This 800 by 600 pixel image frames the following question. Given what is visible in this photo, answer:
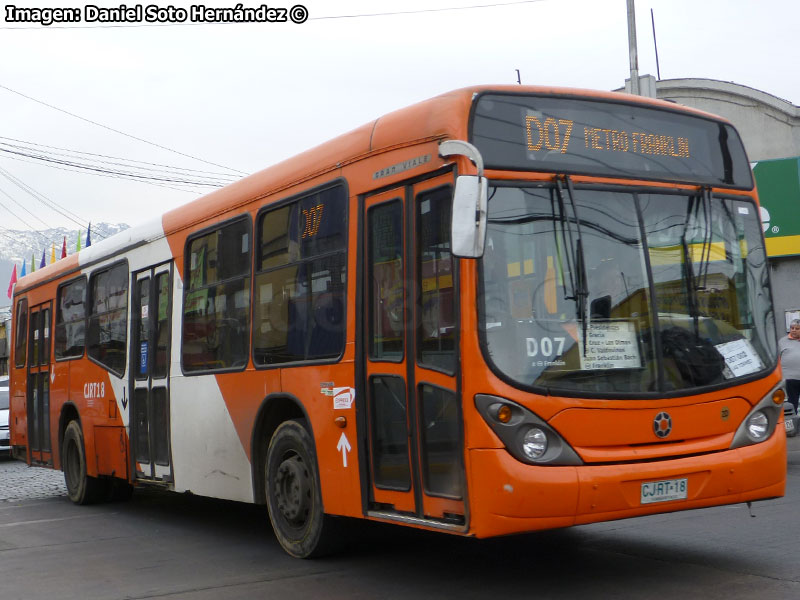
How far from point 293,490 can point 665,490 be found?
2.99 metres

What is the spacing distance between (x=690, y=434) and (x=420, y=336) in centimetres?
173

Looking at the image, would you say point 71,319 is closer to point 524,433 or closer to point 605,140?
point 605,140

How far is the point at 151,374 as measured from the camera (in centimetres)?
1069

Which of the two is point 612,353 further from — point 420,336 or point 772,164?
point 772,164

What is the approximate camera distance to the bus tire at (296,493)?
769 cm

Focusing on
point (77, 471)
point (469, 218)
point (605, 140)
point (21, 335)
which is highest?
point (605, 140)

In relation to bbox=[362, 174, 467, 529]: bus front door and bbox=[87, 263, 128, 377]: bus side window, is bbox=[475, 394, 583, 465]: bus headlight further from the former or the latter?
bbox=[87, 263, 128, 377]: bus side window

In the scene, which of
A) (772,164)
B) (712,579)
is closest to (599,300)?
(712,579)

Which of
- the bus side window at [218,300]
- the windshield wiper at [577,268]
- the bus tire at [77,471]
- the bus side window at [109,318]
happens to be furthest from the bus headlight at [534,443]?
the bus tire at [77,471]

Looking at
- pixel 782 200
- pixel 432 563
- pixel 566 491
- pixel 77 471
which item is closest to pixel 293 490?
pixel 432 563

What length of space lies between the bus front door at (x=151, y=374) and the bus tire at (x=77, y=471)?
1907 mm

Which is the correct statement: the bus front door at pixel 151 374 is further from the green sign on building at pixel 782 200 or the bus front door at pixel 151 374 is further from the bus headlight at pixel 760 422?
the green sign on building at pixel 782 200

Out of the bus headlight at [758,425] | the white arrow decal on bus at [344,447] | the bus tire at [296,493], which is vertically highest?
the bus headlight at [758,425]

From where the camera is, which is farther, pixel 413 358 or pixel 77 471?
pixel 77 471
